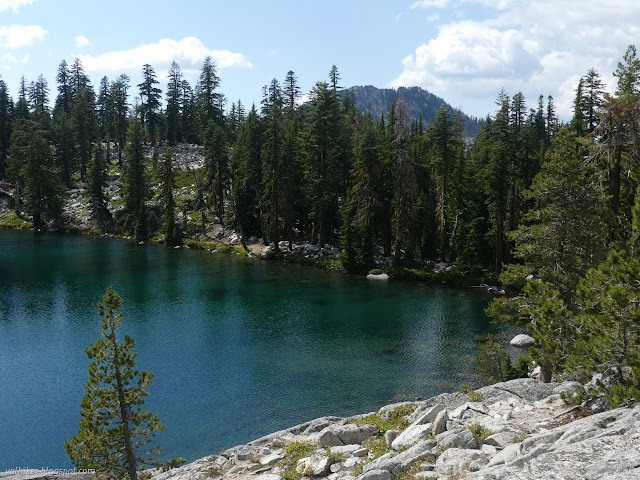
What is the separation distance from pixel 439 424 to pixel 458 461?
2.70 m

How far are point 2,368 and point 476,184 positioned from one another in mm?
48446

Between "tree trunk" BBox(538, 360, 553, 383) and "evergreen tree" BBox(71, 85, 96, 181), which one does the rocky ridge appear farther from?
"evergreen tree" BBox(71, 85, 96, 181)

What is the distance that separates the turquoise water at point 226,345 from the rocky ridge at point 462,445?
21.1 feet

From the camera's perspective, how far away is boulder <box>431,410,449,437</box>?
48.0 feet

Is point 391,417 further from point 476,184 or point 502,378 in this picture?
point 476,184

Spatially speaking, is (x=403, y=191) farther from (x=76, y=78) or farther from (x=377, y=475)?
(x=76, y=78)

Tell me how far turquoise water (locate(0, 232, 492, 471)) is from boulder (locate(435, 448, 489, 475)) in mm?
13139

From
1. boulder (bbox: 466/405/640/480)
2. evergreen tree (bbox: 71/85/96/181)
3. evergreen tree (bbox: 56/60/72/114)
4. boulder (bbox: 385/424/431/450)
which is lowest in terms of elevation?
boulder (bbox: 385/424/431/450)

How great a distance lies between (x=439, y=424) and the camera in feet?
48.3

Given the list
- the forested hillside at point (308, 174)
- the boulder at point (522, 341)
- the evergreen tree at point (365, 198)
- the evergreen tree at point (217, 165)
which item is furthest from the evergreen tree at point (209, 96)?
the boulder at point (522, 341)

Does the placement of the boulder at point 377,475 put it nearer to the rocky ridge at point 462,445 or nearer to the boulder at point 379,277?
the rocky ridge at point 462,445

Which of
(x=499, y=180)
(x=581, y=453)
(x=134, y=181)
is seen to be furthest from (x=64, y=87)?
(x=581, y=453)

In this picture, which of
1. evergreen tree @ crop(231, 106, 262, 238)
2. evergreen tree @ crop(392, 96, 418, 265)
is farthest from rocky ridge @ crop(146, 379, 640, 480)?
evergreen tree @ crop(231, 106, 262, 238)

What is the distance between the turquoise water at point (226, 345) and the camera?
82.5ft
